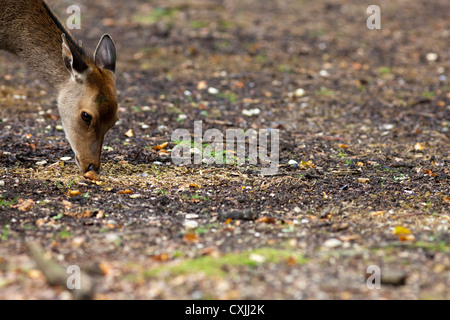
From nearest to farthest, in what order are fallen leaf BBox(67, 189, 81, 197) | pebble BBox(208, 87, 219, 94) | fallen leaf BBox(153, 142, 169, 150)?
fallen leaf BBox(67, 189, 81, 197) → fallen leaf BBox(153, 142, 169, 150) → pebble BBox(208, 87, 219, 94)

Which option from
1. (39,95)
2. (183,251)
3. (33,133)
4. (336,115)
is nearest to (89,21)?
(39,95)

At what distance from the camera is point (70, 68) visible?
5773 millimetres

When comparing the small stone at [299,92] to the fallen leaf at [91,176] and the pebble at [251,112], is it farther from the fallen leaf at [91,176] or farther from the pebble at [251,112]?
the fallen leaf at [91,176]

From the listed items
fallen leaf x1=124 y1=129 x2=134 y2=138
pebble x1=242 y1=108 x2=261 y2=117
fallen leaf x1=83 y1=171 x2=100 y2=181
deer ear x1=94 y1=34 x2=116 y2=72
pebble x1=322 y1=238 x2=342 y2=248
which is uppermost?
deer ear x1=94 y1=34 x2=116 y2=72

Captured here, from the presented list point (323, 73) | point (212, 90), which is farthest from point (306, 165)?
point (323, 73)

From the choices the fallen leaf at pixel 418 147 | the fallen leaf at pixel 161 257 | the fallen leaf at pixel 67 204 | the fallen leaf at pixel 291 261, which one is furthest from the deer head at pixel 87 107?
the fallen leaf at pixel 418 147

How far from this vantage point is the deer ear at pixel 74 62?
555 cm

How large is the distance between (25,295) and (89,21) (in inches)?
362

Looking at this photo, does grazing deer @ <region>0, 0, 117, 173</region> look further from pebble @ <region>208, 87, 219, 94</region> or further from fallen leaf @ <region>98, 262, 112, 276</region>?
pebble @ <region>208, 87, 219, 94</region>

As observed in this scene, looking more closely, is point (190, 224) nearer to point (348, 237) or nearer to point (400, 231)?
point (348, 237)

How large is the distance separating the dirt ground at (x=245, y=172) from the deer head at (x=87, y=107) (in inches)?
13.8

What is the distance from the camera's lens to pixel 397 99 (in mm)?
8766

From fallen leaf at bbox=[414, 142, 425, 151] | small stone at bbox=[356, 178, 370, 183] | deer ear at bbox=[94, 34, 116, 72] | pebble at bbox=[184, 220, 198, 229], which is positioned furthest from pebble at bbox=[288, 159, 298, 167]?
deer ear at bbox=[94, 34, 116, 72]

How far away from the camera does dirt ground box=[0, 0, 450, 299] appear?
12.4ft
